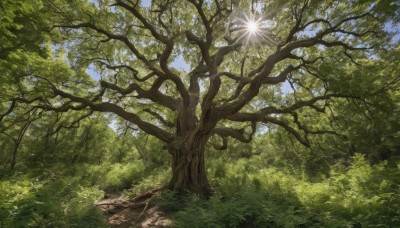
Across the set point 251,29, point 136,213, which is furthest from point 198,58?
point 136,213

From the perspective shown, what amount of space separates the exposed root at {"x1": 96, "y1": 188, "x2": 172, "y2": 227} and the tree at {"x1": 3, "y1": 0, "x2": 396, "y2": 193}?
4.34ft

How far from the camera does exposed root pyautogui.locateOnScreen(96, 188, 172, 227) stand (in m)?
7.84

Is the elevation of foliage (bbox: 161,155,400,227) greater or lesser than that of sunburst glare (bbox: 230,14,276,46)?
lesser

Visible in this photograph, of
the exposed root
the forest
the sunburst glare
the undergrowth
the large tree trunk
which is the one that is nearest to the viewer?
the undergrowth

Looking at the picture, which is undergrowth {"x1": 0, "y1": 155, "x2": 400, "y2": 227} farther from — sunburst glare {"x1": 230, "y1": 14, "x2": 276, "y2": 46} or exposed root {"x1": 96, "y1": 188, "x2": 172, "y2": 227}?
sunburst glare {"x1": 230, "y1": 14, "x2": 276, "y2": 46}

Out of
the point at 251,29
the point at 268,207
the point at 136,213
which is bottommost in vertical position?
the point at 136,213

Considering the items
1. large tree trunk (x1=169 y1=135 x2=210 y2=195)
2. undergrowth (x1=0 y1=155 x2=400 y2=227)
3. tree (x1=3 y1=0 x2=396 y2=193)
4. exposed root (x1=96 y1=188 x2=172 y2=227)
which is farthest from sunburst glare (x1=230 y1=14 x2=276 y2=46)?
exposed root (x1=96 y1=188 x2=172 y2=227)

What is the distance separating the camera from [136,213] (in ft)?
29.7

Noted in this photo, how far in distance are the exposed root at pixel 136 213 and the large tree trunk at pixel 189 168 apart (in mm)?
1151

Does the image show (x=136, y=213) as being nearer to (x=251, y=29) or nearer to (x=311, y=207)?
(x=311, y=207)

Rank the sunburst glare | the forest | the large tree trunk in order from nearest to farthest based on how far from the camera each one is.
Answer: the forest
the large tree trunk
the sunburst glare

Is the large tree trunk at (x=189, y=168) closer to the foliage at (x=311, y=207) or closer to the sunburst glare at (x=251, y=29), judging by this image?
the foliage at (x=311, y=207)

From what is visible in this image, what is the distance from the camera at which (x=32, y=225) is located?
564 centimetres

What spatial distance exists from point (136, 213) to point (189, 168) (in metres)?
2.69
